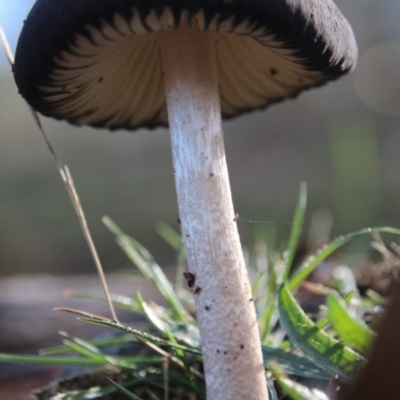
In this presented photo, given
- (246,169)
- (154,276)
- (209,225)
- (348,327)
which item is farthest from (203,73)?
(246,169)

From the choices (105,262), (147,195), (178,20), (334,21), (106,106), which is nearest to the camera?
(178,20)

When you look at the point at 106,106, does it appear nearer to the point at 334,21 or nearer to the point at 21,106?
the point at 334,21

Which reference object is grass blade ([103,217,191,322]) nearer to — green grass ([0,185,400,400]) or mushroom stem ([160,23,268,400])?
green grass ([0,185,400,400])

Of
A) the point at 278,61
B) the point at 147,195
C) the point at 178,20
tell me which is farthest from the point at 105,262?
the point at 178,20

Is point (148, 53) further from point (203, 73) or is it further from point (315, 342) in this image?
point (315, 342)

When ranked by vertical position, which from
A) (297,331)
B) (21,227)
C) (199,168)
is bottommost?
(21,227)

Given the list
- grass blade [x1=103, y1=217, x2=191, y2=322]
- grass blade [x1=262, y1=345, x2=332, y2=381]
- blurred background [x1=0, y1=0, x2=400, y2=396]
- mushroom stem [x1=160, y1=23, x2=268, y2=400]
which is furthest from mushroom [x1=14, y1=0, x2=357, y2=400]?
blurred background [x1=0, y1=0, x2=400, y2=396]
